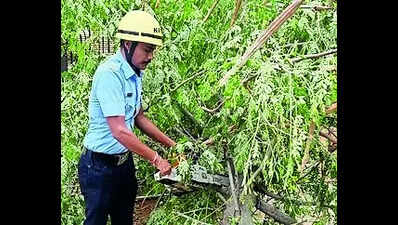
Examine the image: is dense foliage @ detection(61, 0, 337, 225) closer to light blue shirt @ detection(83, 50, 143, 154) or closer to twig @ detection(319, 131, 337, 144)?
twig @ detection(319, 131, 337, 144)

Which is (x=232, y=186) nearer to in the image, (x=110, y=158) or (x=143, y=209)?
(x=110, y=158)

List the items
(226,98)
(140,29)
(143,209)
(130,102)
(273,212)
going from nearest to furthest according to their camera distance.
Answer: (226,98) → (140,29) → (130,102) → (273,212) → (143,209)

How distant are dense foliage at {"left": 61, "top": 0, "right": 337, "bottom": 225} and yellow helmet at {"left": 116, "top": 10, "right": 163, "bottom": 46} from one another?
27 centimetres

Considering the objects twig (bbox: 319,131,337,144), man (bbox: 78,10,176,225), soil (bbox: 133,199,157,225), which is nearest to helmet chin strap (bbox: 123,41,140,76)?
man (bbox: 78,10,176,225)

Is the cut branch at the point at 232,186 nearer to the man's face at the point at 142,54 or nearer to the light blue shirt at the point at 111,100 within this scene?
the light blue shirt at the point at 111,100

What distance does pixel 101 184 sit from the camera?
9.77ft

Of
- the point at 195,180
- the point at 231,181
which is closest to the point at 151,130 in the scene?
the point at 195,180

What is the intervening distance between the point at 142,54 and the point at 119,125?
1.15ft

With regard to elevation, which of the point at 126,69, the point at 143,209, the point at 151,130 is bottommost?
the point at 143,209

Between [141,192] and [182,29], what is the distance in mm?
1038

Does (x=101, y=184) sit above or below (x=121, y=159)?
below
